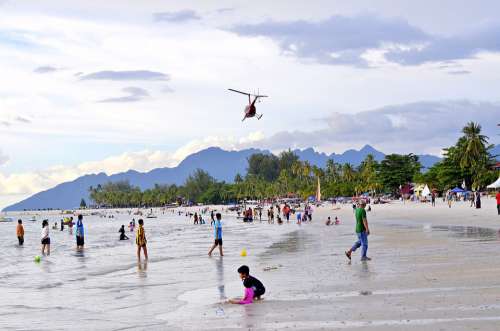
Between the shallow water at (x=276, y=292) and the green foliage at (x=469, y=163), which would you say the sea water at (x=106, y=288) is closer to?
Answer: the shallow water at (x=276, y=292)

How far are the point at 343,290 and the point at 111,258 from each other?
687 inches

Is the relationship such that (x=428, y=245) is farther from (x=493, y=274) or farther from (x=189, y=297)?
(x=189, y=297)

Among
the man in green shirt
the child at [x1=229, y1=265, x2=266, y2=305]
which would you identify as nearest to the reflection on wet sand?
the child at [x1=229, y1=265, x2=266, y2=305]

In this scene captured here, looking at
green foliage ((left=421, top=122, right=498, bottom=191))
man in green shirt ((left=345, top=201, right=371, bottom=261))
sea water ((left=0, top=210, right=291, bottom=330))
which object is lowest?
sea water ((left=0, top=210, right=291, bottom=330))

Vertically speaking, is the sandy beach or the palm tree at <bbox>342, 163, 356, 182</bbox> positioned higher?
the palm tree at <bbox>342, 163, 356, 182</bbox>

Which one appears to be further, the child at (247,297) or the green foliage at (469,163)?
the green foliage at (469,163)

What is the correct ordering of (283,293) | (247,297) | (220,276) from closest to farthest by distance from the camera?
(247,297) < (283,293) < (220,276)

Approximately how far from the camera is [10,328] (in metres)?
11.5

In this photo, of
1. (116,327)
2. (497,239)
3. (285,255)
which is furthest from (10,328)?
(497,239)

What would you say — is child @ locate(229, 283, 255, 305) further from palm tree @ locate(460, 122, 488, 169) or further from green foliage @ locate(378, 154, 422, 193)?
green foliage @ locate(378, 154, 422, 193)

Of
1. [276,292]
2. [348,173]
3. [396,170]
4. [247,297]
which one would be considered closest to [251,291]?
[247,297]

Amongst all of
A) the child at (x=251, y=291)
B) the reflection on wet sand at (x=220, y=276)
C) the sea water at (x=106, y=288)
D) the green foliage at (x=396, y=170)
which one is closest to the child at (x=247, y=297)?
the child at (x=251, y=291)

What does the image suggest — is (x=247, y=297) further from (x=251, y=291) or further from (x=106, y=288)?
(x=106, y=288)

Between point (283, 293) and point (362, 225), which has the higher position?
point (362, 225)
